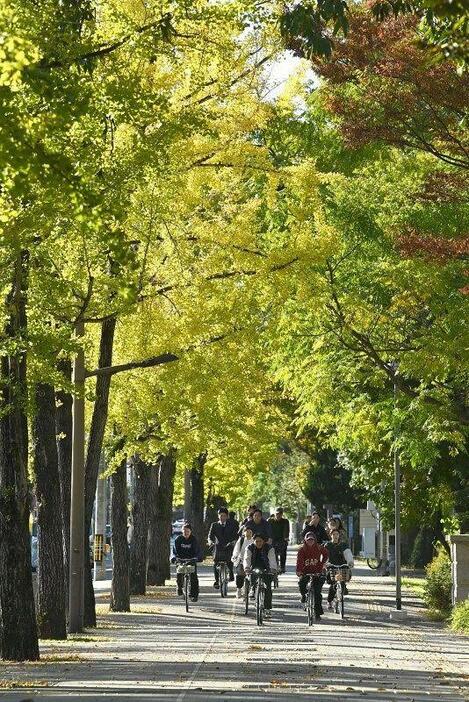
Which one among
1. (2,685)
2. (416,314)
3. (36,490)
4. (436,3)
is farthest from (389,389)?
(436,3)

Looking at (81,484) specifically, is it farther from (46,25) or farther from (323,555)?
(46,25)

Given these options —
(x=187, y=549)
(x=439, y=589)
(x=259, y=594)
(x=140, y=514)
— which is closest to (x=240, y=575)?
(x=187, y=549)

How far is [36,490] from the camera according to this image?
23344mm

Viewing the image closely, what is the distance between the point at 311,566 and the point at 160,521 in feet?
59.2

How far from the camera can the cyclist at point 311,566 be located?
27.9 m

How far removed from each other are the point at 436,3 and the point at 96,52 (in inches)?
307

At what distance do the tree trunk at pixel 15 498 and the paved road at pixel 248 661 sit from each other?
67cm

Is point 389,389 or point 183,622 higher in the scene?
point 389,389

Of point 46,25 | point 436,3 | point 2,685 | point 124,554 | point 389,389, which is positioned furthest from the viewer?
point 389,389

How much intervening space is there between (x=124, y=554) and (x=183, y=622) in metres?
3.85

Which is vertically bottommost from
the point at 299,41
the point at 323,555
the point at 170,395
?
the point at 323,555

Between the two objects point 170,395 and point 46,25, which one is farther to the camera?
point 170,395

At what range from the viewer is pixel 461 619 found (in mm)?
26266

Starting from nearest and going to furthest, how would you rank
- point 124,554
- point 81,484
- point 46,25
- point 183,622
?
point 46,25 → point 81,484 → point 183,622 → point 124,554
